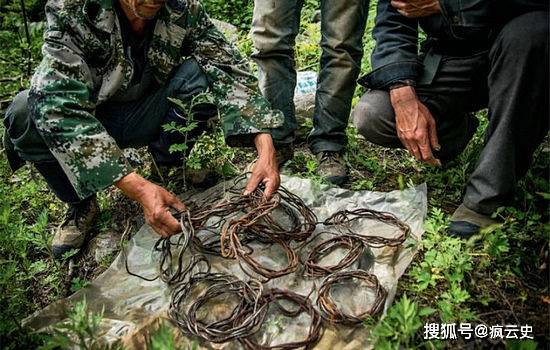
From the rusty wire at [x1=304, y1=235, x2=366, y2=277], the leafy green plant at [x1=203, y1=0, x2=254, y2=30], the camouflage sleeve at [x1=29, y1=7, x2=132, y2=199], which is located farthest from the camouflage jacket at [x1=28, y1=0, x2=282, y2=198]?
the leafy green plant at [x1=203, y1=0, x2=254, y2=30]

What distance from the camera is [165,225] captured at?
2.37 metres

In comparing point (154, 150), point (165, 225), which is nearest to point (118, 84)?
point (154, 150)

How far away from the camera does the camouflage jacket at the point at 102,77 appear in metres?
2.31

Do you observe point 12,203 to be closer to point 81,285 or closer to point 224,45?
point 81,285

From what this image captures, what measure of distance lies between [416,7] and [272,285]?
64.2 inches

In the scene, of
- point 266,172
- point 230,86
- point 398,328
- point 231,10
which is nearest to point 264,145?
point 266,172

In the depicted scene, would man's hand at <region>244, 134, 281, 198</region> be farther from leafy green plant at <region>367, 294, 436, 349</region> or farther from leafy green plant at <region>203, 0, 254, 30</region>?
leafy green plant at <region>203, 0, 254, 30</region>

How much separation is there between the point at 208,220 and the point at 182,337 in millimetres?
772

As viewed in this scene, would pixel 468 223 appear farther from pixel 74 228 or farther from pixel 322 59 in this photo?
pixel 74 228

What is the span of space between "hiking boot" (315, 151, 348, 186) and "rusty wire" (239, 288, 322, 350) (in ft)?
3.56

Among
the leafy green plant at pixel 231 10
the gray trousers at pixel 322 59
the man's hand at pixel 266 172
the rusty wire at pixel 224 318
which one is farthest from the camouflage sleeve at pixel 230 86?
the leafy green plant at pixel 231 10

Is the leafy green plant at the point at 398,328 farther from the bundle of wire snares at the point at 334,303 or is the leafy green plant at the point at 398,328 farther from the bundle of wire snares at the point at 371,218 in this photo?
the bundle of wire snares at the point at 371,218

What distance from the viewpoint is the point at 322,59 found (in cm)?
328

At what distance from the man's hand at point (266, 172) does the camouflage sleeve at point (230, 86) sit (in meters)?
0.11
